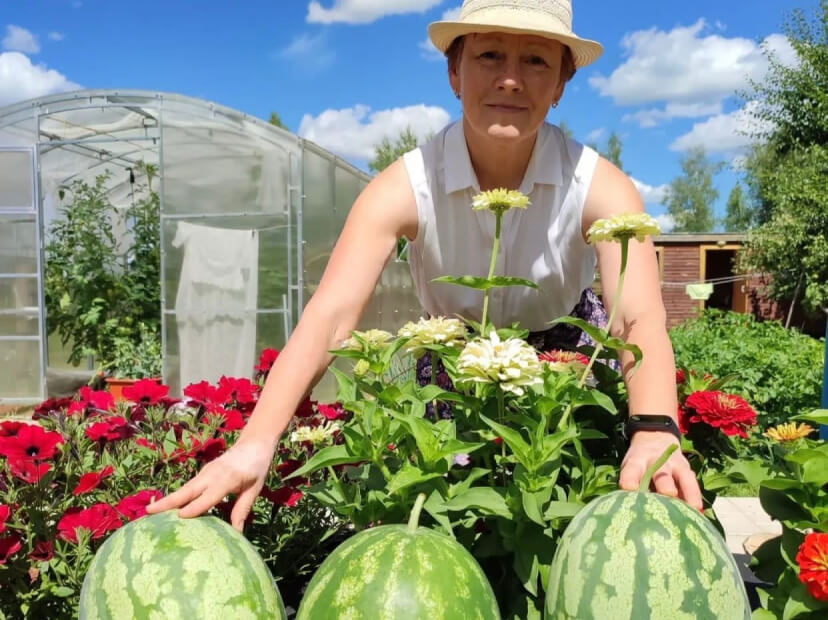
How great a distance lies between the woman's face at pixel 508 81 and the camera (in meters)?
1.60

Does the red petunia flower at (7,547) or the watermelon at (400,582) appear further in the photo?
the red petunia flower at (7,547)

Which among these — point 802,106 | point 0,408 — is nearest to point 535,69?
point 0,408

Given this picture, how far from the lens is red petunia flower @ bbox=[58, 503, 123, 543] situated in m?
1.49

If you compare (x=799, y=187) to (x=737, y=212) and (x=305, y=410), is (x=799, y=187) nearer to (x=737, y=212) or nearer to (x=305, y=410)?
(x=305, y=410)

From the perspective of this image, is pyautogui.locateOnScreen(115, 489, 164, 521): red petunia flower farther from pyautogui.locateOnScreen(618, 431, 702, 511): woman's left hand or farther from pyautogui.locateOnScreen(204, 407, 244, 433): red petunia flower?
pyautogui.locateOnScreen(618, 431, 702, 511): woman's left hand

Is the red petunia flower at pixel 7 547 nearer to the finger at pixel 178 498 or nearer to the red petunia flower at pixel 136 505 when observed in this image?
the red petunia flower at pixel 136 505

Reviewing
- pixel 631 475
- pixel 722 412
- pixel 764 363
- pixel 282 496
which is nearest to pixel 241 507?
pixel 282 496

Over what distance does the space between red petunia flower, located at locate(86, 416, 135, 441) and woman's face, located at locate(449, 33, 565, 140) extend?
1.20 m

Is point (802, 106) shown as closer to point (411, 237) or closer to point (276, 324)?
point (276, 324)

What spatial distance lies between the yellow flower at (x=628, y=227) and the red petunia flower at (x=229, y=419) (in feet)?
3.80

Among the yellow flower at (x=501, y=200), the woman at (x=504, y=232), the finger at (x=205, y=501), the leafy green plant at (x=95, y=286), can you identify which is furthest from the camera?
the leafy green plant at (x=95, y=286)

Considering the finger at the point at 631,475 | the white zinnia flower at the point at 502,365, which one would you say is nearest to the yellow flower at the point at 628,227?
the white zinnia flower at the point at 502,365

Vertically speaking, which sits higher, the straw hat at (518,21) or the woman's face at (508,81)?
the straw hat at (518,21)

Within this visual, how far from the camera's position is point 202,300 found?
8.73 meters
